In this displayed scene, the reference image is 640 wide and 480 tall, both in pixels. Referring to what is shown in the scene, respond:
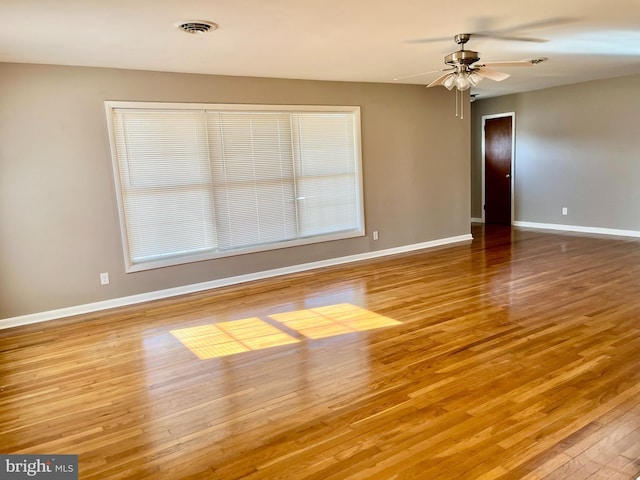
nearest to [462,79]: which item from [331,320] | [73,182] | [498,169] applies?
[331,320]

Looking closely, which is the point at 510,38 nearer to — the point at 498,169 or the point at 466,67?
the point at 466,67

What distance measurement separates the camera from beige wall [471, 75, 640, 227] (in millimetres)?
6832

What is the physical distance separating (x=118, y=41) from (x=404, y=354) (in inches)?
127

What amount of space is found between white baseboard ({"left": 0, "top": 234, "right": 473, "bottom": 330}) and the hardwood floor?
16 cm

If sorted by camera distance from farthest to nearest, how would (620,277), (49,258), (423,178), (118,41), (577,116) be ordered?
(577,116) → (423,178) → (620,277) → (49,258) → (118,41)

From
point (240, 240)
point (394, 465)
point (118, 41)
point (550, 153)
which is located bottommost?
point (394, 465)

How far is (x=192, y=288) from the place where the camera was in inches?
200

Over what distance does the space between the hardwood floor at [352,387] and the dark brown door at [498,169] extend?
3.98m

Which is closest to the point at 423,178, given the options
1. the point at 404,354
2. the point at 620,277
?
the point at 620,277

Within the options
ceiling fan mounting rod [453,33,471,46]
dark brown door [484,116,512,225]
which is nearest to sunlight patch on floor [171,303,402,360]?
ceiling fan mounting rod [453,33,471,46]

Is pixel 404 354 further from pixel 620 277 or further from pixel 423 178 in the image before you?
pixel 423 178

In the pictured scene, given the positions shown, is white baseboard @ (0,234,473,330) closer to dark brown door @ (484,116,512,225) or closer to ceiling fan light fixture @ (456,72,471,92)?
dark brown door @ (484,116,512,225)

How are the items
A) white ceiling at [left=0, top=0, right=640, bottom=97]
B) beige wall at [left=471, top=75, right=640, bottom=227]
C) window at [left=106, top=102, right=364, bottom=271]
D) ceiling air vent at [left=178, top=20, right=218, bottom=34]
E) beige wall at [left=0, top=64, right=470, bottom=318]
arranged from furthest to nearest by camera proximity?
beige wall at [left=471, top=75, right=640, bottom=227] → window at [left=106, top=102, right=364, bottom=271] → beige wall at [left=0, top=64, right=470, bottom=318] → ceiling air vent at [left=178, top=20, right=218, bottom=34] → white ceiling at [left=0, top=0, right=640, bottom=97]

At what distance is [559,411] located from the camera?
93.1 inches
